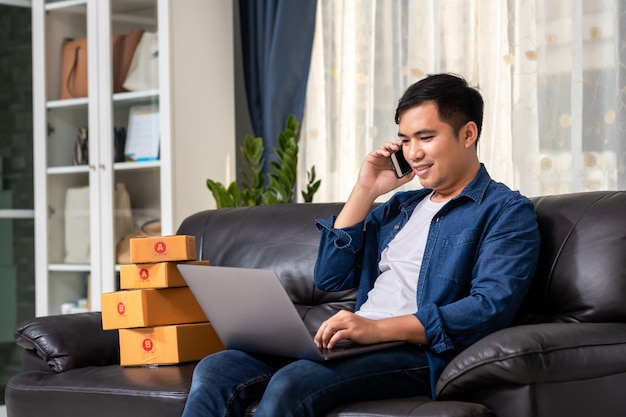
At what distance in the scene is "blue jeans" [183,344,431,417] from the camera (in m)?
1.86

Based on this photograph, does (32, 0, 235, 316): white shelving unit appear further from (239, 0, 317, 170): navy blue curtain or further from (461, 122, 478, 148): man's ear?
(461, 122, 478, 148): man's ear

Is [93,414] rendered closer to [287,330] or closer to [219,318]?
[219,318]

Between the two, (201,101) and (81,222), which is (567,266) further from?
(81,222)

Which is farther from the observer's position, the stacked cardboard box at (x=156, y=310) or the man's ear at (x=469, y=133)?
the stacked cardboard box at (x=156, y=310)

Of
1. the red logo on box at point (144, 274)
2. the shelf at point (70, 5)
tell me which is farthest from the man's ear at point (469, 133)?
the shelf at point (70, 5)

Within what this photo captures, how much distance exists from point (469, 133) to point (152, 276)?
927mm

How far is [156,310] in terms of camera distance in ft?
8.31

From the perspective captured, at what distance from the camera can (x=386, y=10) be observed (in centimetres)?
376

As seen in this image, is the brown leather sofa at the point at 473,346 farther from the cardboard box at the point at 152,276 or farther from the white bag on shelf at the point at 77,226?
the white bag on shelf at the point at 77,226

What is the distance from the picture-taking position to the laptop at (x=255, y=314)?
1.89 m

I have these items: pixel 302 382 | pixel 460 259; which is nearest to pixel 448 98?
pixel 460 259

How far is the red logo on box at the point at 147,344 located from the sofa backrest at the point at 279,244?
38 cm

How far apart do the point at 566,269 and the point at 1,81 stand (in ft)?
10.2

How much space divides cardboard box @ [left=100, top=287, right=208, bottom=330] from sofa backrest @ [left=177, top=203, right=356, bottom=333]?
24cm
